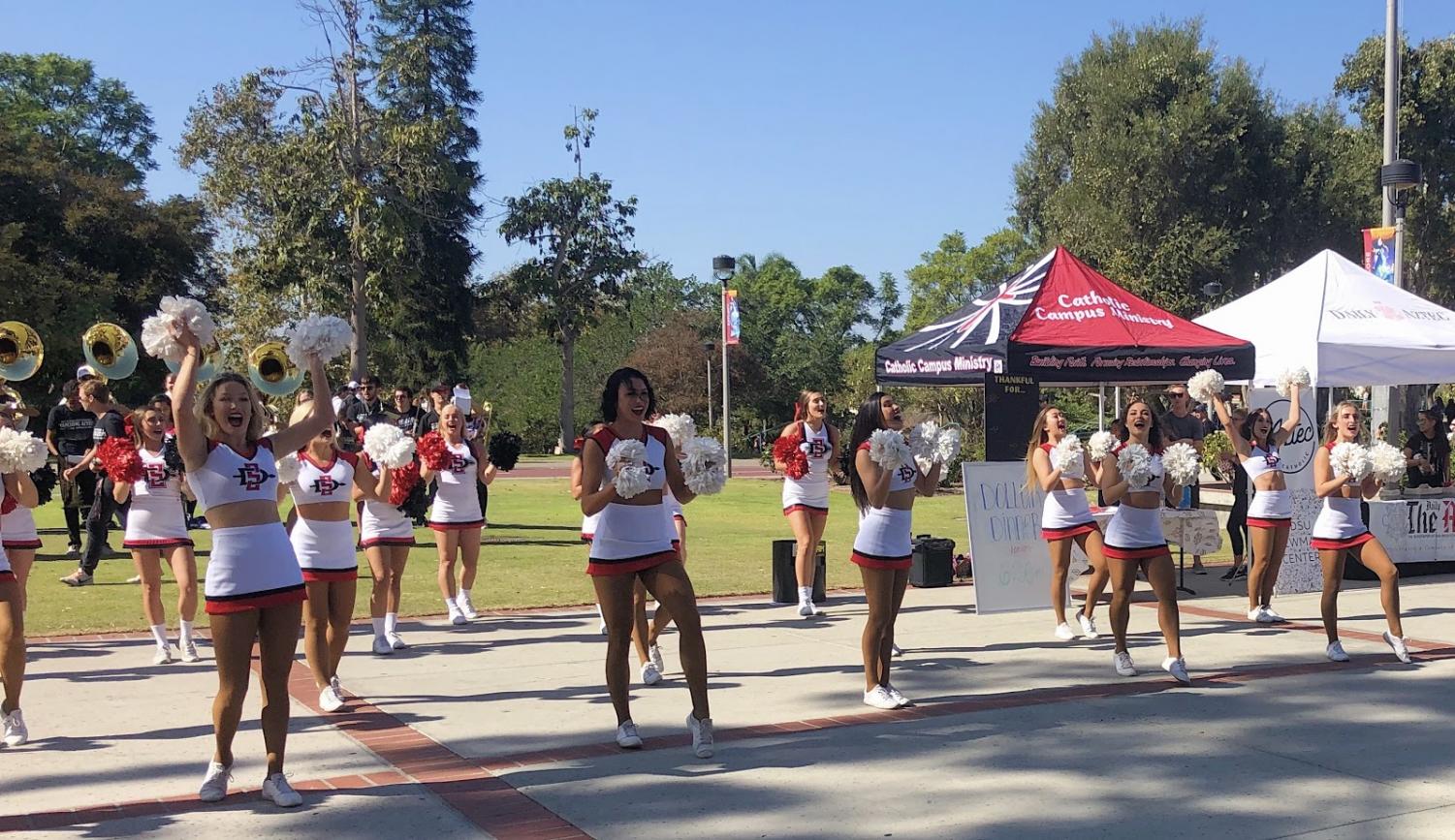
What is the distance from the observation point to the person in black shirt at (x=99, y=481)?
11.1m

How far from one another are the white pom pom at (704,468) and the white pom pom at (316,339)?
1713mm

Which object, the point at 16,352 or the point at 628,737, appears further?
the point at 16,352

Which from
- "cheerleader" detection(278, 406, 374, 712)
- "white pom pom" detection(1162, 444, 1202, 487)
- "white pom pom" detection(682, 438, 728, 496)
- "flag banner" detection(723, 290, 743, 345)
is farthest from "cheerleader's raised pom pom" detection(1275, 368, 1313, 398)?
"flag banner" detection(723, 290, 743, 345)

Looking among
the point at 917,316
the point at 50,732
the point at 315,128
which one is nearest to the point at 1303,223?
the point at 917,316

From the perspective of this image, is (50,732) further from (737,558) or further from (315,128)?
(315,128)

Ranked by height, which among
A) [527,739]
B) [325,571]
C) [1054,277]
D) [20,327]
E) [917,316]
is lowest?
[527,739]

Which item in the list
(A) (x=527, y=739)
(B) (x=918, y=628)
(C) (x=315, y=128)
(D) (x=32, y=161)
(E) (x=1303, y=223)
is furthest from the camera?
(E) (x=1303, y=223)

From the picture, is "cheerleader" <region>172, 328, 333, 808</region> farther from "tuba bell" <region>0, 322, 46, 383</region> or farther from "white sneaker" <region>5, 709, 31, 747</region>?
"tuba bell" <region>0, 322, 46, 383</region>

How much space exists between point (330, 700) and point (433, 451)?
103 inches

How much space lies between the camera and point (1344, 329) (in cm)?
1260

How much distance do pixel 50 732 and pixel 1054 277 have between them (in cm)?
950

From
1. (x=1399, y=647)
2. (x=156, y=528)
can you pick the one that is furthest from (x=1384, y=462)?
(x=156, y=528)

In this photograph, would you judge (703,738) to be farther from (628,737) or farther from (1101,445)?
(1101,445)

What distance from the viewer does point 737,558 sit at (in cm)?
1503
